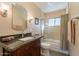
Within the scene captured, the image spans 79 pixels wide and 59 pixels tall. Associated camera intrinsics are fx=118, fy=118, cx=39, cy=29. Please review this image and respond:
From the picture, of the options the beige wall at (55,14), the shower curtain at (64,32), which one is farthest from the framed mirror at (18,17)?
the shower curtain at (64,32)

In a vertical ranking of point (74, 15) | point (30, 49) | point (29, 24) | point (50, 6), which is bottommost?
point (30, 49)

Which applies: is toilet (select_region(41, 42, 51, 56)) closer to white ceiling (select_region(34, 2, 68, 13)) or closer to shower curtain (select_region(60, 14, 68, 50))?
shower curtain (select_region(60, 14, 68, 50))

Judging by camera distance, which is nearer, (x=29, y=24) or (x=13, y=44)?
(x=13, y=44)

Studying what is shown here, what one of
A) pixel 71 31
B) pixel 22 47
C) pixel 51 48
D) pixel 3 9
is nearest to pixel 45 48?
pixel 51 48

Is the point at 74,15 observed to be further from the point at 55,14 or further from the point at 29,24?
the point at 29,24

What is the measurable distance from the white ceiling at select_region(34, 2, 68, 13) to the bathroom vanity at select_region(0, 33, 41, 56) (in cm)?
39

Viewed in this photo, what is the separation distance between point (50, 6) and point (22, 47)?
25.5 inches

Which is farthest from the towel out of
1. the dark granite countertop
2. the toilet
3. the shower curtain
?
A: the dark granite countertop

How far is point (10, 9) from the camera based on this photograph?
1.52 meters

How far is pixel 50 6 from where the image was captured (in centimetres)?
156

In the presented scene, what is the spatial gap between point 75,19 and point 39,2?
1.70 feet

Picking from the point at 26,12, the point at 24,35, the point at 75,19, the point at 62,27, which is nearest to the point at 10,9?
the point at 26,12

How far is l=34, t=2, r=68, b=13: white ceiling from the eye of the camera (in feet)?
5.08

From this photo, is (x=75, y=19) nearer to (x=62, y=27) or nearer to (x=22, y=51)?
(x=62, y=27)
